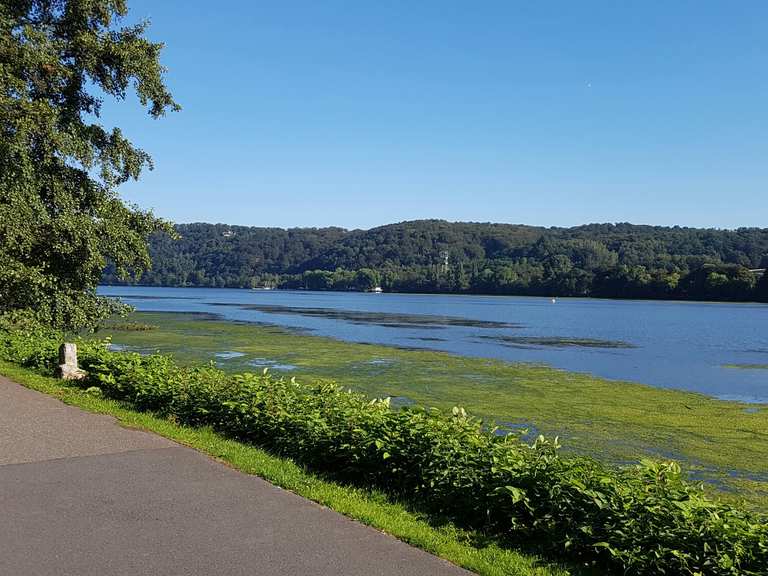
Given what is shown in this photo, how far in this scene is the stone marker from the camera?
44.6 feet

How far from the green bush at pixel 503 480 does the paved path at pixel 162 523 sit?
3.49 ft

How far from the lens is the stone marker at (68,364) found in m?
13.6

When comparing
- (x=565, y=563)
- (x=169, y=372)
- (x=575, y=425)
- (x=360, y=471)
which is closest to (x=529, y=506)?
(x=565, y=563)

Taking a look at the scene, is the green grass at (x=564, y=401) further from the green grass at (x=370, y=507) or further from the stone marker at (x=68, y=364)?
the stone marker at (x=68, y=364)

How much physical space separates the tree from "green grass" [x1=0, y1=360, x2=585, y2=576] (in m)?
7.07

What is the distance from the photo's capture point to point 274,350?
109 ft

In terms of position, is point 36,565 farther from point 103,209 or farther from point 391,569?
point 103,209

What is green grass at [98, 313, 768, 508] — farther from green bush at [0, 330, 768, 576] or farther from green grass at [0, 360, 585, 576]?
green grass at [0, 360, 585, 576]

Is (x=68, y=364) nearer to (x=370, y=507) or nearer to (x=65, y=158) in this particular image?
(x=65, y=158)

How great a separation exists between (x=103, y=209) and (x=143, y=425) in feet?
31.0

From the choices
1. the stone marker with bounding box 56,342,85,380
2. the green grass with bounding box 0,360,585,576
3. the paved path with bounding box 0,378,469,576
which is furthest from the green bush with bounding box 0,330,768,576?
the stone marker with bounding box 56,342,85,380

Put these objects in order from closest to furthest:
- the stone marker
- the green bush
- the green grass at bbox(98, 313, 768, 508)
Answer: the green bush
the green grass at bbox(98, 313, 768, 508)
the stone marker

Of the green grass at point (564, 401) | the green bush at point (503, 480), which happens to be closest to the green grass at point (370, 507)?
the green bush at point (503, 480)

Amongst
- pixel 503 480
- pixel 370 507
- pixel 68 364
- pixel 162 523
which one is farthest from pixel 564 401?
pixel 162 523
